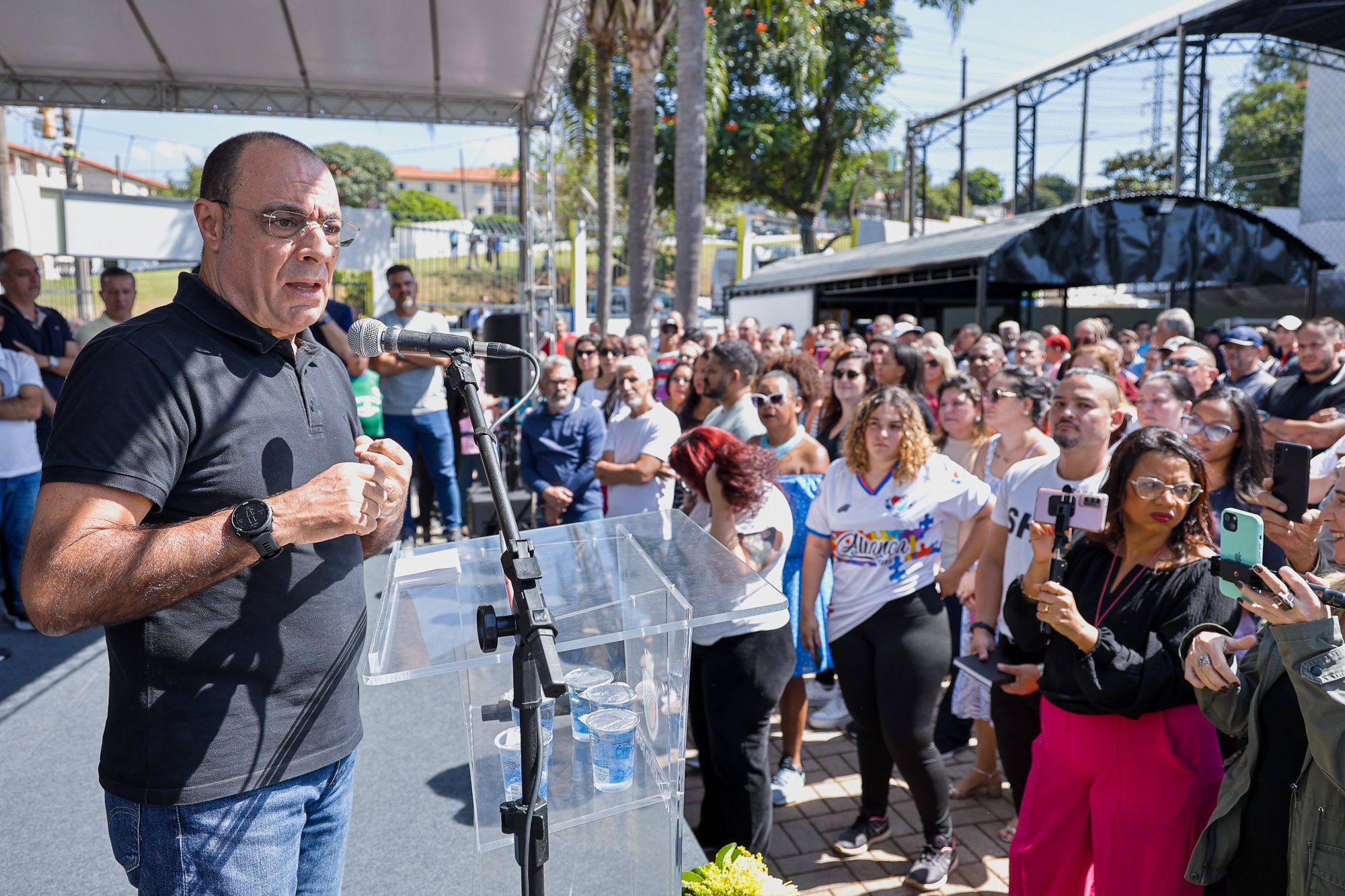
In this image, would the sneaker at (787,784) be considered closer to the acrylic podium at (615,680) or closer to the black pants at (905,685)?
the black pants at (905,685)

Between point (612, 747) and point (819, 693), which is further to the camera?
point (819, 693)

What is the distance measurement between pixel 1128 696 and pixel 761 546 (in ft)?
4.20

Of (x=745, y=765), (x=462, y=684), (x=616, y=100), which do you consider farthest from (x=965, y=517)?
(x=616, y=100)

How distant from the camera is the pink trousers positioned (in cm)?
245

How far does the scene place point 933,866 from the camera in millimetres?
3303

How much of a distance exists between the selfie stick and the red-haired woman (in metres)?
0.92

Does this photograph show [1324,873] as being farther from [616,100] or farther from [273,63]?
[616,100]

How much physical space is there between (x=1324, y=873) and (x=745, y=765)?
1.65 metres

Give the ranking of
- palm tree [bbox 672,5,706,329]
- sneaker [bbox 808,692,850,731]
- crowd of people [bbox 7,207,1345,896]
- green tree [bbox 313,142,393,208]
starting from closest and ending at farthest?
crowd of people [bbox 7,207,1345,896], sneaker [bbox 808,692,850,731], palm tree [bbox 672,5,706,329], green tree [bbox 313,142,393,208]

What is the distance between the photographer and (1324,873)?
1.94 metres

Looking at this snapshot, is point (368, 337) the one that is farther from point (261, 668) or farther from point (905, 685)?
point (905, 685)

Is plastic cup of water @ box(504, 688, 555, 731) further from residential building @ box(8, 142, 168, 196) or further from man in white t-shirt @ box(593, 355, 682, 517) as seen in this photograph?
residential building @ box(8, 142, 168, 196)

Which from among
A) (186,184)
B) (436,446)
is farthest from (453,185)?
(436,446)

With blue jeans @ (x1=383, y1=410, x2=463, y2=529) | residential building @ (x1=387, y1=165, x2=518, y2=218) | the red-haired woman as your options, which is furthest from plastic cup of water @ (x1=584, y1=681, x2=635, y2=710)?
residential building @ (x1=387, y1=165, x2=518, y2=218)
